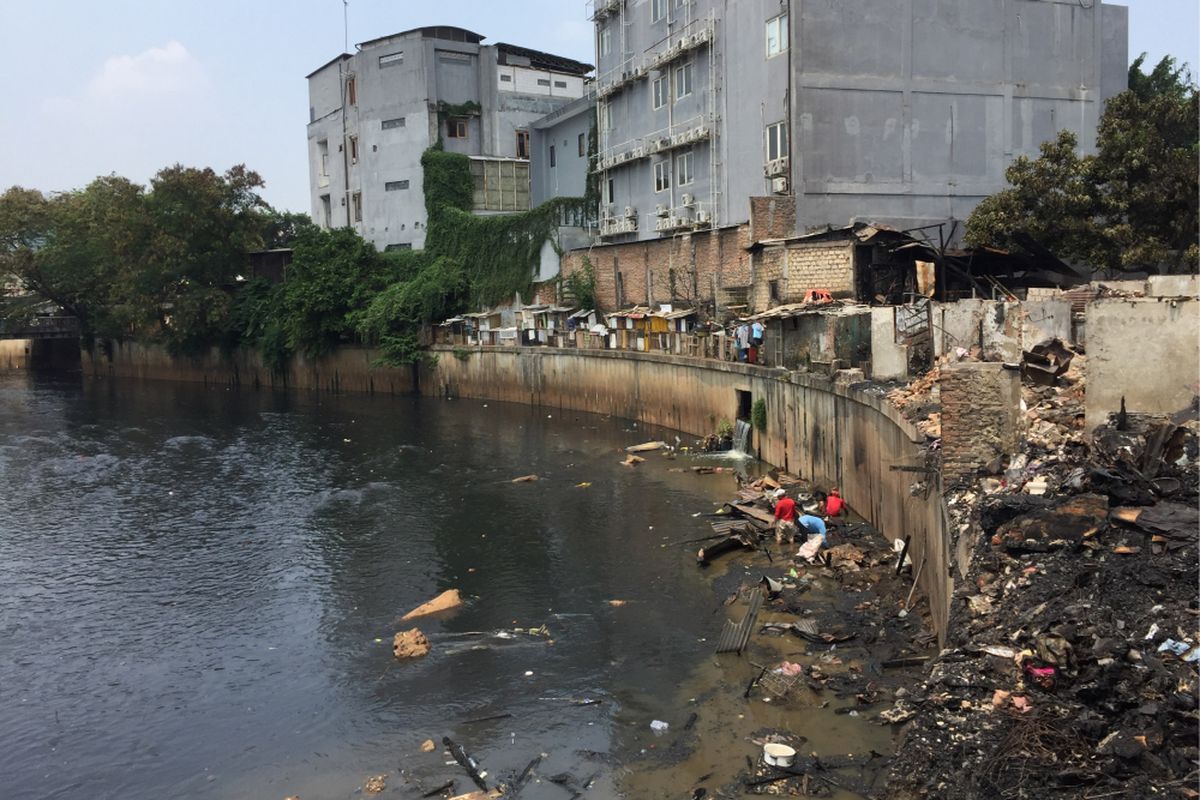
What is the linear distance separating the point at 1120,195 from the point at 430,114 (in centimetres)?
3977

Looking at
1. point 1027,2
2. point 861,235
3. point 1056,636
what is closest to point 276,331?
point 861,235

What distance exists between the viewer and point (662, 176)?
42562 mm

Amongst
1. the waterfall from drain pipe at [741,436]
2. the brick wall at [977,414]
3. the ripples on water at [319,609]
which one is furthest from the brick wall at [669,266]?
the brick wall at [977,414]

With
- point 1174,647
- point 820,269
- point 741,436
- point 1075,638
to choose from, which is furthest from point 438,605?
point 820,269

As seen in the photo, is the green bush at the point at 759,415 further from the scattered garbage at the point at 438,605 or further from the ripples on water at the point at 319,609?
Result: the scattered garbage at the point at 438,605

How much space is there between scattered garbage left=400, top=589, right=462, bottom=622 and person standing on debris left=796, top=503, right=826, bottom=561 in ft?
20.7

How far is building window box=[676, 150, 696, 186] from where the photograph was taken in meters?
40.3

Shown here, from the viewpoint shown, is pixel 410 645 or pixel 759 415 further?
pixel 759 415

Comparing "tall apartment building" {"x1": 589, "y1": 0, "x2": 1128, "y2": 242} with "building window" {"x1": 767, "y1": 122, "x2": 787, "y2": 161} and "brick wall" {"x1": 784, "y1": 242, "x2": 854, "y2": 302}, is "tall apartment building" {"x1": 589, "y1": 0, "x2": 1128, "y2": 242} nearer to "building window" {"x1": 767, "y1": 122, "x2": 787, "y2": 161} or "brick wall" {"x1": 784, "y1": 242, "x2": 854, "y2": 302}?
"building window" {"x1": 767, "y1": 122, "x2": 787, "y2": 161}

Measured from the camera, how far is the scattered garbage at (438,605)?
669 inches

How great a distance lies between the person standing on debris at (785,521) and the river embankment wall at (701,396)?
5.26 feet

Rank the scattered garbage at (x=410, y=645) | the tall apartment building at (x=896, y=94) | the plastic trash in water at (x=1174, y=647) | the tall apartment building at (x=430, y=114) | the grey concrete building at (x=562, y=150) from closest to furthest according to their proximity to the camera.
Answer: the plastic trash in water at (x=1174, y=647)
the scattered garbage at (x=410, y=645)
the tall apartment building at (x=896, y=94)
the grey concrete building at (x=562, y=150)
the tall apartment building at (x=430, y=114)

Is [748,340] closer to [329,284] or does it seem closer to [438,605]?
[438,605]

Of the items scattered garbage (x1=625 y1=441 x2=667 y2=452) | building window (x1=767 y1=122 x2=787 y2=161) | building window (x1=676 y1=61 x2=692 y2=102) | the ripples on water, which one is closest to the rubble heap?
the ripples on water
